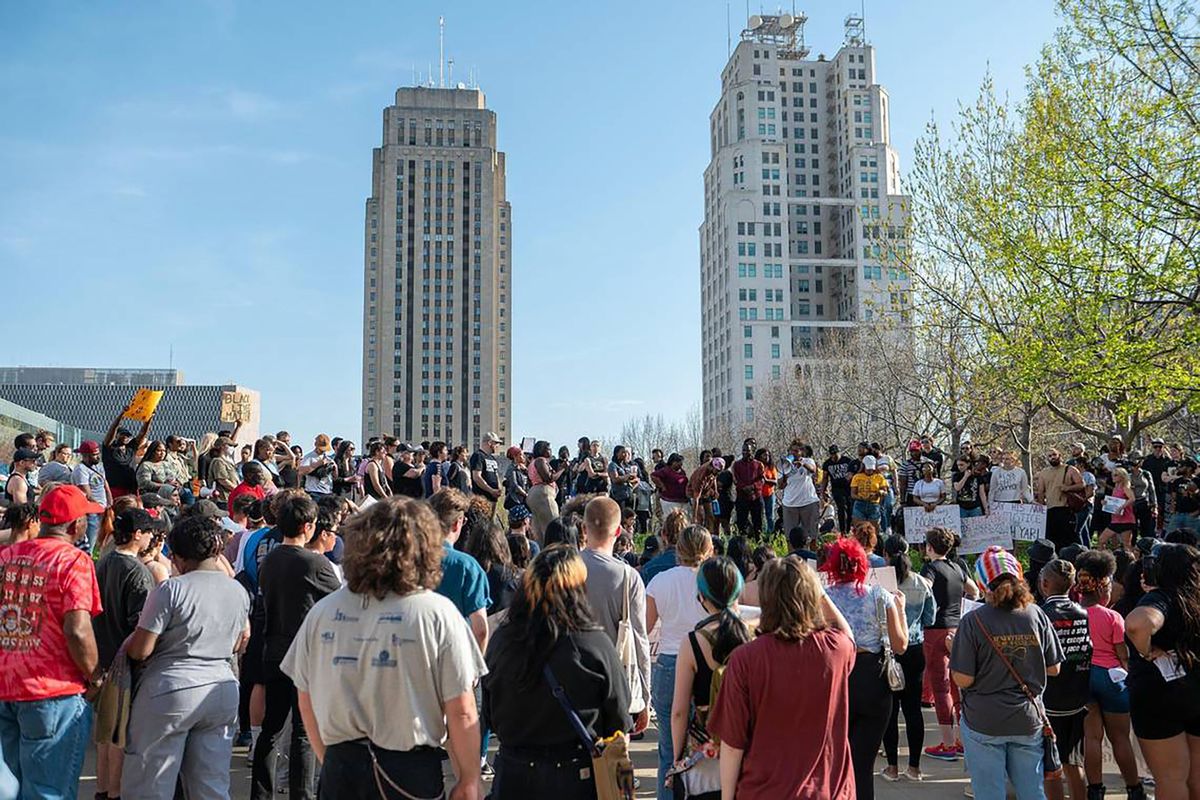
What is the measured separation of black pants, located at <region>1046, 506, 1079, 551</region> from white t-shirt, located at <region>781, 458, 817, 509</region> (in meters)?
3.76

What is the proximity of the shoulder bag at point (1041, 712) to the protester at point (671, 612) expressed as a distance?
162 centimetres

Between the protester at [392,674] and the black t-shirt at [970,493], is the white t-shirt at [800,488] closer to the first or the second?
the black t-shirt at [970,493]

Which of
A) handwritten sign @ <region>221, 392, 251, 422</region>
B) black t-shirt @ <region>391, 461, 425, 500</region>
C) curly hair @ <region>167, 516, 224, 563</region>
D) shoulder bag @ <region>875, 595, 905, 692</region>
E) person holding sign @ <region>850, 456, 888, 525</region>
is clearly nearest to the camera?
curly hair @ <region>167, 516, 224, 563</region>

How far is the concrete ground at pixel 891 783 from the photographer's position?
6613 millimetres

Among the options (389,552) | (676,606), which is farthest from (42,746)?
(676,606)

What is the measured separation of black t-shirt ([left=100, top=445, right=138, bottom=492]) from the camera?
40.5 ft

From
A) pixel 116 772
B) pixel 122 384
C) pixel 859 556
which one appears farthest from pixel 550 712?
pixel 122 384

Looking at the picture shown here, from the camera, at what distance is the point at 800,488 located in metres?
15.7

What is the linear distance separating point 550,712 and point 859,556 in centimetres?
273

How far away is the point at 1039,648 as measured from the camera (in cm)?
530

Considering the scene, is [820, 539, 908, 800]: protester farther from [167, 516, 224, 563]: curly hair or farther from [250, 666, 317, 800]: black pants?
[167, 516, 224, 563]: curly hair

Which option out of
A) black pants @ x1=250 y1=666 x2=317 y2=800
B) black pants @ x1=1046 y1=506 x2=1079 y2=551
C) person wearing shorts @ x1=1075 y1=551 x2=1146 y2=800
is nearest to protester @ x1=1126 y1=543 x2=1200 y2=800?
person wearing shorts @ x1=1075 y1=551 x2=1146 y2=800

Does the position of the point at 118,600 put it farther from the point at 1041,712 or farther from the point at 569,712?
the point at 1041,712

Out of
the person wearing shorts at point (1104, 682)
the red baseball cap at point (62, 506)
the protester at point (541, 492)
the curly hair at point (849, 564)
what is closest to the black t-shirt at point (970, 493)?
the protester at point (541, 492)
